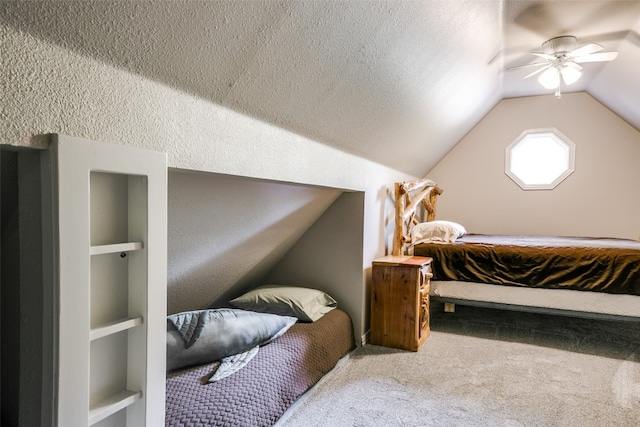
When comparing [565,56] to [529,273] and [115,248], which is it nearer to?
[529,273]

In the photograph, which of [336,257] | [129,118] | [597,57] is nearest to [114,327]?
[129,118]

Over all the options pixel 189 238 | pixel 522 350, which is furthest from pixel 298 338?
pixel 522 350

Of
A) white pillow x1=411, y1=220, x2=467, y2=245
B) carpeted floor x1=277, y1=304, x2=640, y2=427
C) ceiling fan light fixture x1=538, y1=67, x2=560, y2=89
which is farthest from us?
white pillow x1=411, y1=220, x2=467, y2=245

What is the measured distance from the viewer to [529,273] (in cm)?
316

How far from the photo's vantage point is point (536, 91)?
4652 mm

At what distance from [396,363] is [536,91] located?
Answer: 385cm

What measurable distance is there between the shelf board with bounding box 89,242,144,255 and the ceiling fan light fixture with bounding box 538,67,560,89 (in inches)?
133

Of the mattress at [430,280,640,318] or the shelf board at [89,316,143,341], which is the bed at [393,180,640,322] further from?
the shelf board at [89,316,143,341]

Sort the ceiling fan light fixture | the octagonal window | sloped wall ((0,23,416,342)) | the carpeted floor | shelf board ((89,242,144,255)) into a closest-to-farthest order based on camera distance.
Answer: sloped wall ((0,23,416,342)), shelf board ((89,242,144,255)), the carpeted floor, the ceiling fan light fixture, the octagonal window

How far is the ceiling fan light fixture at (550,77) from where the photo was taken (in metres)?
3.16

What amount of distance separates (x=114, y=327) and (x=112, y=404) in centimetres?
23

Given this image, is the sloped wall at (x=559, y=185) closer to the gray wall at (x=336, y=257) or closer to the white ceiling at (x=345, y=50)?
the white ceiling at (x=345, y=50)

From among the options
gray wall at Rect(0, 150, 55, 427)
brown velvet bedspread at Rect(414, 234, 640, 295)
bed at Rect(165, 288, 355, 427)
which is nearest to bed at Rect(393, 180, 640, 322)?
brown velvet bedspread at Rect(414, 234, 640, 295)

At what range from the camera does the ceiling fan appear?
294cm
